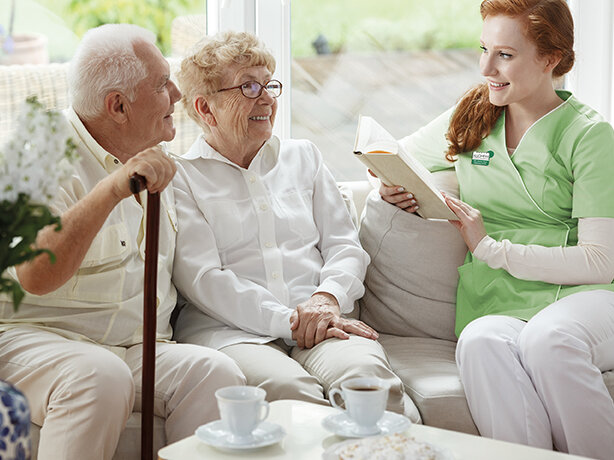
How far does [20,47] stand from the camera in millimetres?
3014

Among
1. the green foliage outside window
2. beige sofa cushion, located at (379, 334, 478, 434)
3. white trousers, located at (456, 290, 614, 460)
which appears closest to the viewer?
white trousers, located at (456, 290, 614, 460)

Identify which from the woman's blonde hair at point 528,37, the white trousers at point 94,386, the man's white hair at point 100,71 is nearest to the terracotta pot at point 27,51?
the man's white hair at point 100,71

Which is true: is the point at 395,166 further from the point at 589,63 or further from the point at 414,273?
the point at 589,63

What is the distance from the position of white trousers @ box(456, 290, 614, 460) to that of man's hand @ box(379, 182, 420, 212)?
1.74 feet

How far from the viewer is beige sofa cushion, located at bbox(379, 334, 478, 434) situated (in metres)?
2.25

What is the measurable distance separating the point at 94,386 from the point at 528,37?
1625mm

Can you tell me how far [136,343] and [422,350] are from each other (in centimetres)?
87

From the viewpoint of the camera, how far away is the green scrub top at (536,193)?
2.47m

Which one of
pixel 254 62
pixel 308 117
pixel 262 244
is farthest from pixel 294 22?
pixel 262 244

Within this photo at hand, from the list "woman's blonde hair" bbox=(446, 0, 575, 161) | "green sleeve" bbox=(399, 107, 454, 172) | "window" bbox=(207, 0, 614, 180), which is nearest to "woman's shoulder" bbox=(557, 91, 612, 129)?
"woman's blonde hair" bbox=(446, 0, 575, 161)

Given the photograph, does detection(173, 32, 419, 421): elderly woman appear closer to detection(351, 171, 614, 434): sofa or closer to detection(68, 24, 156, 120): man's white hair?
detection(351, 171, 614, 434): sofa

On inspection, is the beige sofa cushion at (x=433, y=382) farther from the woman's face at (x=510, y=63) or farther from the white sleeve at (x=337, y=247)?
the woman's face at (x=510, y=63)

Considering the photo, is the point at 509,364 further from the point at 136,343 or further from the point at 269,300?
the point at 136,343

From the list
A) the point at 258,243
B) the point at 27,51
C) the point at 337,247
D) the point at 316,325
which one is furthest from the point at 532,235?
the point at 27,51
